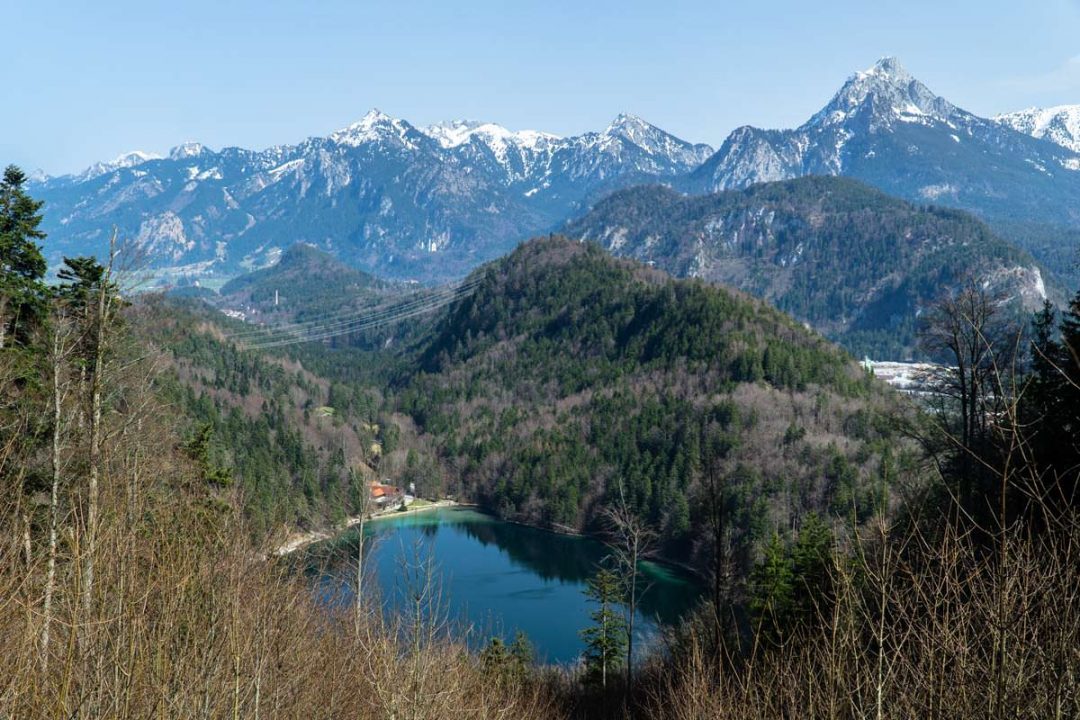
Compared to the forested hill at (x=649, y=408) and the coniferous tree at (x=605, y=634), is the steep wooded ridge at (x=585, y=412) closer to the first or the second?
the forested hill at (x=649, y=408)

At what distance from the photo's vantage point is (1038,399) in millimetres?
15797

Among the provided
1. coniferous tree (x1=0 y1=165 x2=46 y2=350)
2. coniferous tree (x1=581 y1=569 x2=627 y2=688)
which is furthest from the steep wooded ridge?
coniferous tree (x1=0 y1=165 x2=46 y2=350)

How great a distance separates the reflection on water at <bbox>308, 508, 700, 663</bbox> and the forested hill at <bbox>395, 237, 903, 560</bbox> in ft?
15.0

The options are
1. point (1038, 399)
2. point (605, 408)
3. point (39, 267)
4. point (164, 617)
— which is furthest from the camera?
point (605, 408)

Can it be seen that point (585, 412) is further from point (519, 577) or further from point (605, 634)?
point (605, 634)

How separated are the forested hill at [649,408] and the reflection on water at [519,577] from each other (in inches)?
180

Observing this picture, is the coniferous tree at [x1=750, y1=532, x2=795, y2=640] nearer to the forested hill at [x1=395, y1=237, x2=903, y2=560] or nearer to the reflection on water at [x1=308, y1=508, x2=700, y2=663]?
the reflection on water at [x1=308, y1=508, x2=700, y2=663]

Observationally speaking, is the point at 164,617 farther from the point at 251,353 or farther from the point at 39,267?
the point at 251,353

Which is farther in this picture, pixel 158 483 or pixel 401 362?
pixel 401 362

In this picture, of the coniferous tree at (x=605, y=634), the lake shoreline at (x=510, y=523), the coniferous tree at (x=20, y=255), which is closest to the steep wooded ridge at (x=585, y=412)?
A: the lake shoreline at (x=510, y=523)

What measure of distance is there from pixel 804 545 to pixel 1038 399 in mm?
11935

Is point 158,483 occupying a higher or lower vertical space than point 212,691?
lower

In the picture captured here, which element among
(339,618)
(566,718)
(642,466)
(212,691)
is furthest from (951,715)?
(642,466)

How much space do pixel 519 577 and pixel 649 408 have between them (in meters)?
37.5
